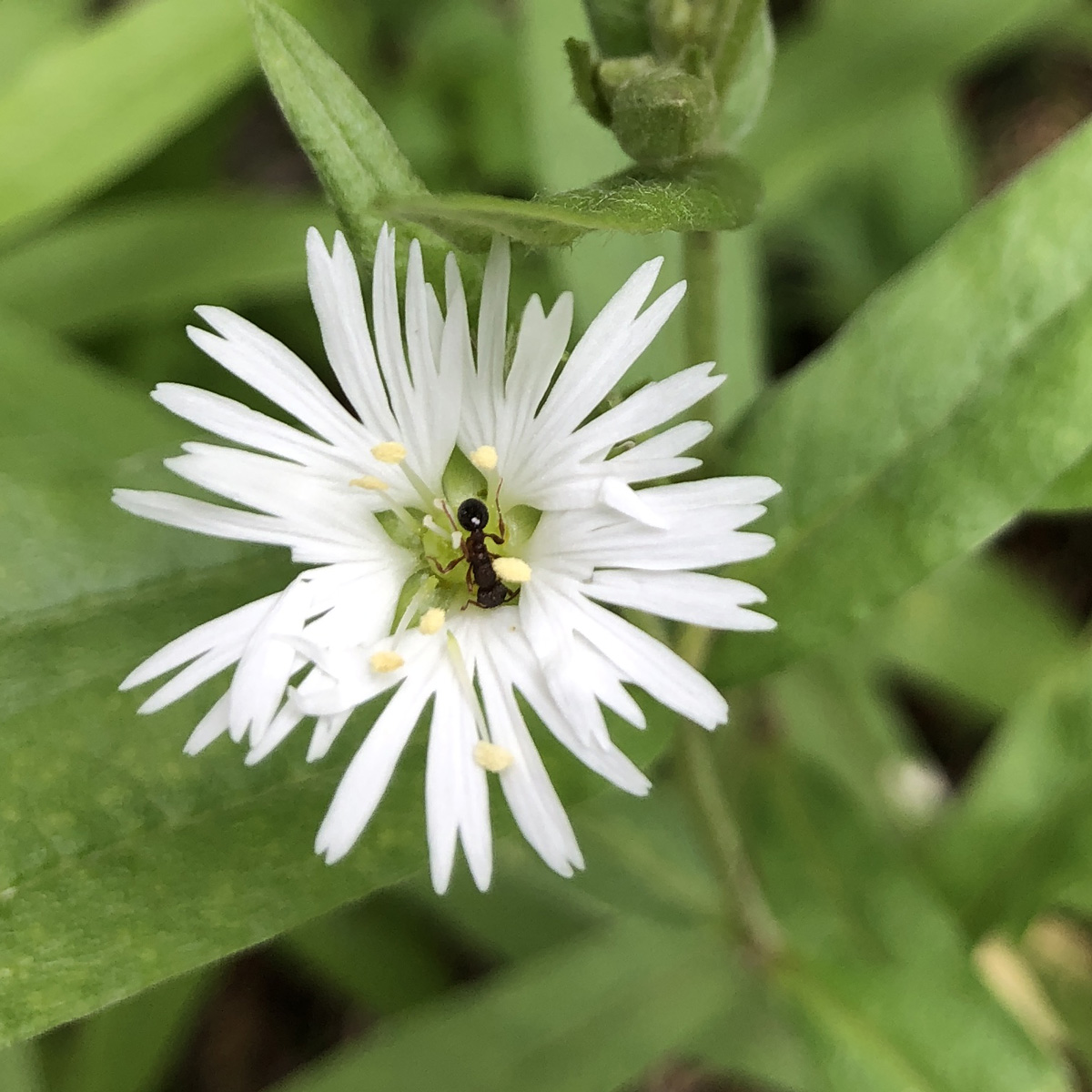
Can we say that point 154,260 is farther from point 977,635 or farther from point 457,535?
point 977,635

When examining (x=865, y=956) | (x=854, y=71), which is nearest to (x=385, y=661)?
(x=865, y=956)

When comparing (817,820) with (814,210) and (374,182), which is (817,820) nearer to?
(374,182)

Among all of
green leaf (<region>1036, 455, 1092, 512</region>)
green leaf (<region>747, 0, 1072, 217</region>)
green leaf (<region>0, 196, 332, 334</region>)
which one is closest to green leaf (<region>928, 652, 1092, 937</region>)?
green leaf (<region>1036, 455, 1092, 512</region>)

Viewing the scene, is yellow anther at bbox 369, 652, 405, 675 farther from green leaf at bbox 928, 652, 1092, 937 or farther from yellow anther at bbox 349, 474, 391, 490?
green leaf at bbox 928, 652, 1092, 937

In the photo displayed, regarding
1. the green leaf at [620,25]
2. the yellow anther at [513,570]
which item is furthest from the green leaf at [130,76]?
the yellow anther at [513,570]

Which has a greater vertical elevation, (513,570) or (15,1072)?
(513,570)

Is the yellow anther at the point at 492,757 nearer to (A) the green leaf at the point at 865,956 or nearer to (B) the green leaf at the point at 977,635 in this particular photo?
(A) the green leaf at the point at 865,956
